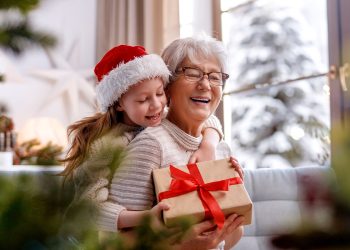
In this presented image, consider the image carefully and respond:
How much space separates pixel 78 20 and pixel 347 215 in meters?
4.94

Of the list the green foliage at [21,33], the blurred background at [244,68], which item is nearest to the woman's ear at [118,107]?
the blurred background at [244,68]

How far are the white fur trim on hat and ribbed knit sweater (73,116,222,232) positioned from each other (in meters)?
0.09

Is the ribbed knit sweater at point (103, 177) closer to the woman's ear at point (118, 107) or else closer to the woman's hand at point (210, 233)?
the woman's ear at point (118, 107)

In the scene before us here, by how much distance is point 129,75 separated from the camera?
163 centimetres

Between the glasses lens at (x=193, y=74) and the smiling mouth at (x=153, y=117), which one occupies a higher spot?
the glasses lens at (x=193, y=74)

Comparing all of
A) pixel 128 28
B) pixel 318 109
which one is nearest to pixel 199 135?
pixel 318 109

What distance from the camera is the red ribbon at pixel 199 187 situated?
1.41 metres

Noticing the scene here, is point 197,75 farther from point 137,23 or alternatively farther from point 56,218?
point 137,23

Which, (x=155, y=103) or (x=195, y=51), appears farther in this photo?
(x=195, y=51)

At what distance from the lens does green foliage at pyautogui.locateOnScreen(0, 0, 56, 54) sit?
388 millimetres

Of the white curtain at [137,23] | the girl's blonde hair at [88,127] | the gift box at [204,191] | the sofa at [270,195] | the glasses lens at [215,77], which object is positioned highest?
the white curtain at [137,23]

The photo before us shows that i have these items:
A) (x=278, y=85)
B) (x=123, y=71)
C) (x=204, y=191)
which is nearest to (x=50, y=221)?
(x=204, y=191)

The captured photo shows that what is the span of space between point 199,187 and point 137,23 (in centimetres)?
350

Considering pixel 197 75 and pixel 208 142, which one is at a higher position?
pixel 197 75
